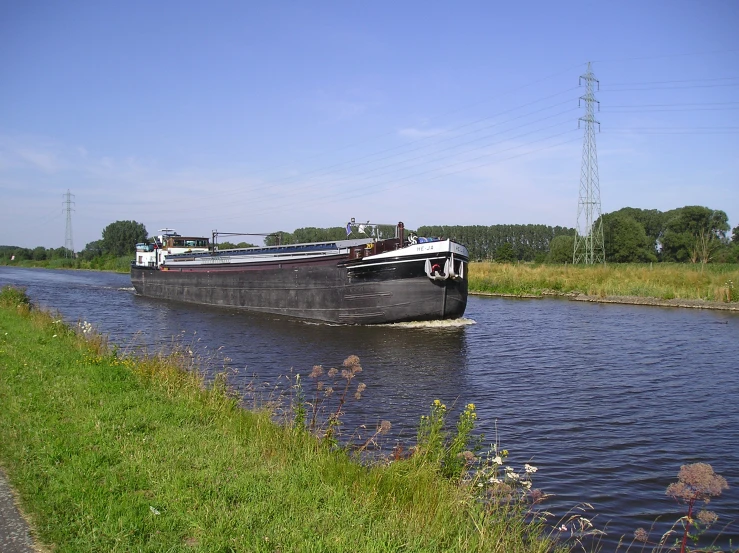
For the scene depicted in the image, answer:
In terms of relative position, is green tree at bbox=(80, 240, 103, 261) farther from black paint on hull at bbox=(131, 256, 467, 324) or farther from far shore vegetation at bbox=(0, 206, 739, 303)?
black paint on hull at bbox=(131, 256, 467, 324)

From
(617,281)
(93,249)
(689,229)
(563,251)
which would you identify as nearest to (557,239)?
(563,251)

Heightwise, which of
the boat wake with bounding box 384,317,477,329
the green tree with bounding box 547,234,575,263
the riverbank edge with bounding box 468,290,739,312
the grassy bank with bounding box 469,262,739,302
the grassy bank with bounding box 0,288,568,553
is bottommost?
the boat wake with bounding box 384,317,477,329

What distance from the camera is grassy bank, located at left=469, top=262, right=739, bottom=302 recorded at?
35719 mm

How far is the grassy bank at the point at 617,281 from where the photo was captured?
35719mm

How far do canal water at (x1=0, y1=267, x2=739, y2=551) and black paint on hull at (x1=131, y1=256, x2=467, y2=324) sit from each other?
0.79 m

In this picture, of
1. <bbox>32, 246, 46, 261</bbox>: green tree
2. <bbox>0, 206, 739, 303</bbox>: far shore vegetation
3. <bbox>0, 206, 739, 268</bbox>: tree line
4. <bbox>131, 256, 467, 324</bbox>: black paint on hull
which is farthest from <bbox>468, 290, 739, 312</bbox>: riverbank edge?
<bbox>32, 246, 46, 261</bbox>: green tree

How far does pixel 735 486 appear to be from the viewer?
8.38 meters

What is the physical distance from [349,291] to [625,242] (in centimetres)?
6186

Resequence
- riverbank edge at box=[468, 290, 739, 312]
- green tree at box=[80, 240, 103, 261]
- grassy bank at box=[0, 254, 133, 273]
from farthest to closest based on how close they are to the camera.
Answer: green tree at box=[80, 240, 103, 261] → grassy bank at box=[0, 254, 133, 273] → riverbank edge at box=[468, 290, 739, 312]

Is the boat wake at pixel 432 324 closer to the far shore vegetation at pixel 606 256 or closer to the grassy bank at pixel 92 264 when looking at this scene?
the far shore vegetation at pixel 606 256

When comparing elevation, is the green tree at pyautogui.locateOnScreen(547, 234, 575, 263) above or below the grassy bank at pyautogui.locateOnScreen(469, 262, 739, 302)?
above

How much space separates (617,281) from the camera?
40.2m

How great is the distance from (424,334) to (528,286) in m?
23.7

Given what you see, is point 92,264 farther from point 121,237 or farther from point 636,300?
point 636,300
